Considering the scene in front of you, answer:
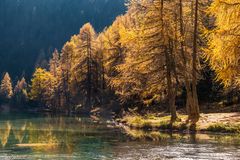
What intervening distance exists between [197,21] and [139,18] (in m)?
4.12

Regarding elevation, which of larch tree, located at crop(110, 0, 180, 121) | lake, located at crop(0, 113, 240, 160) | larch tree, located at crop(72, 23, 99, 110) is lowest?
lake, located at crop(0, 113, 240, 160)

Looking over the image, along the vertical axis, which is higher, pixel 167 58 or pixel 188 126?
pixel 167 58

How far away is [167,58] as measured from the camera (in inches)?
1228

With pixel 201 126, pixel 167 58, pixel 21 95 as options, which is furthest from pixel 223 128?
pixel 21 95

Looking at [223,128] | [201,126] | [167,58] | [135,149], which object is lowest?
[135,149]

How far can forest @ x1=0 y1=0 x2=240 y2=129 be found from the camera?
53.3 ft

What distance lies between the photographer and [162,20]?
1200 inches

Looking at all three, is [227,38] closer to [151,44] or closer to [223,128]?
[223,128]

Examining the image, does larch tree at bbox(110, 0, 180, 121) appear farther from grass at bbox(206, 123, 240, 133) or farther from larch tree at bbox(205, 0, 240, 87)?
larch tree at bbox(205, 0, 240, 87)

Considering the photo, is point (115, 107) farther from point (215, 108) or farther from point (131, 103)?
point (215, 108)

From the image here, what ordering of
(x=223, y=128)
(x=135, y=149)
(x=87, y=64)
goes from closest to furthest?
(x=135, y=149), (x=223, y=128), (x=87, y=64)

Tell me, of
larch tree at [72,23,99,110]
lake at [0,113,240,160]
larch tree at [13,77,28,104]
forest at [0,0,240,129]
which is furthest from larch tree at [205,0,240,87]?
larch tree at [13,77,28,104]

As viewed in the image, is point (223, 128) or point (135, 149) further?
point (223, 128)

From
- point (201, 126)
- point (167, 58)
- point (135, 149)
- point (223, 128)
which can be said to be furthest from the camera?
point (167, 58)
